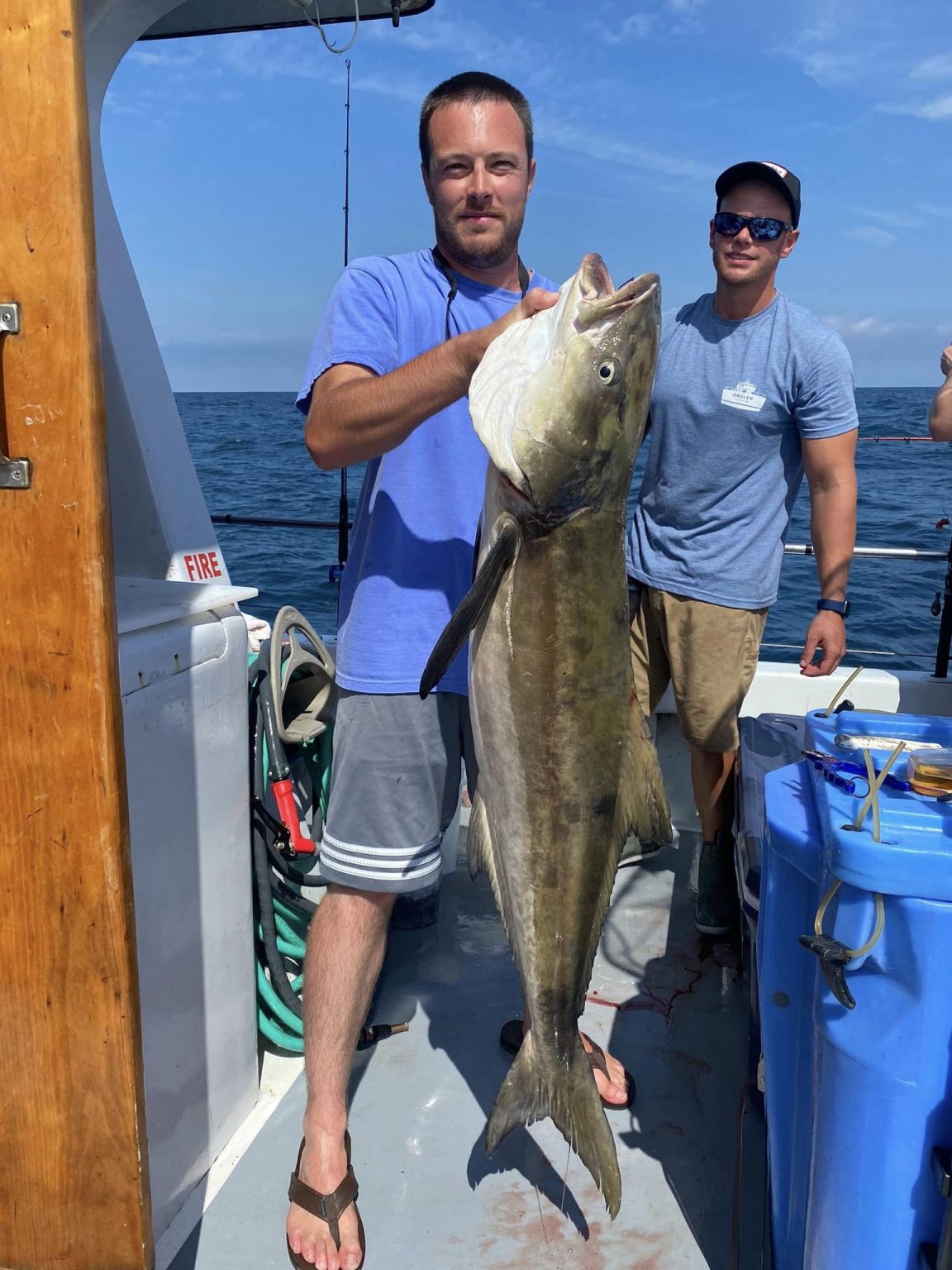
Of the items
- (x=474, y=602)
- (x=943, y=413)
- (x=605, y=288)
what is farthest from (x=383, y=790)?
(x=943, y=413)

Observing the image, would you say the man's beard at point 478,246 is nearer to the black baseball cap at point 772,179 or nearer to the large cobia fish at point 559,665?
the large cobia fish at point 559,665

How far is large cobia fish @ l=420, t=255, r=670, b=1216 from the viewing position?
181cm

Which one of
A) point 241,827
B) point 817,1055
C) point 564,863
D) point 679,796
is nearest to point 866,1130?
point 817,1055

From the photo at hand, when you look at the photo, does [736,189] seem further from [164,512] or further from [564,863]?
[564,863]

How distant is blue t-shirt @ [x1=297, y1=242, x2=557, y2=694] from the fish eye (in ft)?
1.83

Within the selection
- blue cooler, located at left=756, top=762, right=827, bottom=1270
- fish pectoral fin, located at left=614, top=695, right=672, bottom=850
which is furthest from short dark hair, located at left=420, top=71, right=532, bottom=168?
blue cooler, located at left=756, top=762, right=827, bottom=1270

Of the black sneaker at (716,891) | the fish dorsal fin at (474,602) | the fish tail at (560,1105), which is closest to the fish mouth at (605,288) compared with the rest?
the fish dorsal fin at (474,602)

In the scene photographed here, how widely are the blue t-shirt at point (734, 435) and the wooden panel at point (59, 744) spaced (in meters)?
2.21

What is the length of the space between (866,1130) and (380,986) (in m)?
1.97

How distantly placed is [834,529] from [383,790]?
2.03 metres

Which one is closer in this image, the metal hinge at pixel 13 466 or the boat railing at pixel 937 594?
the metal hinge at pixel 13 466

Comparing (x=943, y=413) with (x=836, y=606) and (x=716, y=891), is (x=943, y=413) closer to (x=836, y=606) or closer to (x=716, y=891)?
(x=836, y=606)

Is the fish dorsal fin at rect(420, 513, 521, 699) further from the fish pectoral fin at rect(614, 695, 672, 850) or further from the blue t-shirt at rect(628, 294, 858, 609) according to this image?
the blue t-shirt at rect(628, 294, 858, 609)

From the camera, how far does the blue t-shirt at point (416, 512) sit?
2336 millimetres
